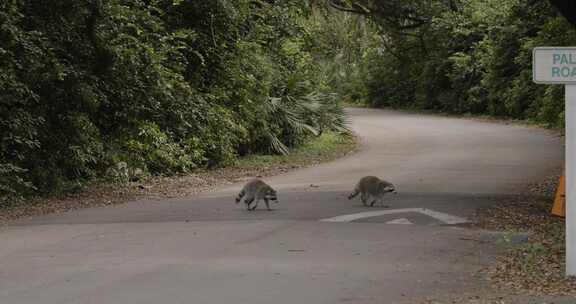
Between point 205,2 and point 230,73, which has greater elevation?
point 205,2

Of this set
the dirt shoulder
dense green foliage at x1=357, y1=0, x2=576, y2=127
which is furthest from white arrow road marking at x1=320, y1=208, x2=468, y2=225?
dense green foliage at x1=357, y1=0, x2=576, y2=127

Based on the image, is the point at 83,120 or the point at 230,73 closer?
the point at 83,120

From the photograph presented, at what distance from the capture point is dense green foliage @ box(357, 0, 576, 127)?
124 ft

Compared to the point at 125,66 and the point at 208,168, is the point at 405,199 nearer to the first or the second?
the point at 125,66

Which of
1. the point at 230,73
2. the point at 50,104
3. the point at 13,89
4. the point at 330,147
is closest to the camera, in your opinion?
the point at 13,89

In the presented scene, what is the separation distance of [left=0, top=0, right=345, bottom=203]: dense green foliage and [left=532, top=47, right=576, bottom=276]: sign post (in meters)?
9.75

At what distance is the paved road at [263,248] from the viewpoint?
917cm

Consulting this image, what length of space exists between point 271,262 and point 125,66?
9.10 meters

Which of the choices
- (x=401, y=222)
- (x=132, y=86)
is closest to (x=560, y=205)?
(x=401, y=222)

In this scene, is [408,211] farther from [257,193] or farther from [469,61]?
[469,61]

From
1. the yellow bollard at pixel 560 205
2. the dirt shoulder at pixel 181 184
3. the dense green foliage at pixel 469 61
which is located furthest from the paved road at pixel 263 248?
the dense green foliage at pixel 469 61

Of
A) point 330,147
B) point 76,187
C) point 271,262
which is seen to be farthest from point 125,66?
point 330,147

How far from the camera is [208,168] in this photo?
79.8ft

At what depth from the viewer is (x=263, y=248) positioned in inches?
464
